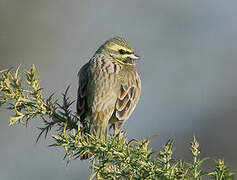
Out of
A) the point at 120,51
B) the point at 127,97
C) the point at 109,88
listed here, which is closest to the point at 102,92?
the point at 109,88

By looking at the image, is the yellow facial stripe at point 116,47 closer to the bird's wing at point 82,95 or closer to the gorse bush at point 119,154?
the bird's wing at point 82,95

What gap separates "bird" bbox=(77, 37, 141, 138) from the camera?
3.59m

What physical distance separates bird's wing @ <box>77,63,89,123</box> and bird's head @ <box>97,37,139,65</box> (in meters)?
0.35

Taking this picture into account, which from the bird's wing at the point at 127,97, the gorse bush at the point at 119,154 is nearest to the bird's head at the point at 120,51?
the bird's wing at the point at 127,97

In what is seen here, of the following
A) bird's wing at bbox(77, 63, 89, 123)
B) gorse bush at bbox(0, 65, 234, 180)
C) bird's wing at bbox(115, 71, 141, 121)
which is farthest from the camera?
bird's wing at bbox(115, 71, 141, 121)

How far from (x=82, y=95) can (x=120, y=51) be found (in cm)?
76

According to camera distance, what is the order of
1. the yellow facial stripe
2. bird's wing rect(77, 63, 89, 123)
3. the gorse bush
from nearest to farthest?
1. the gorse bush
2. bird's wing rect(77, 63, 89, 123)
3. the yellow facial stripe

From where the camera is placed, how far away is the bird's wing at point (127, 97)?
12.4ft

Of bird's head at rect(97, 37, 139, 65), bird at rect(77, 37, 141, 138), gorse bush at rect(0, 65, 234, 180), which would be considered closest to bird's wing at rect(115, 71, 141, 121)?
bird at rect(77, 37, 141, 138)

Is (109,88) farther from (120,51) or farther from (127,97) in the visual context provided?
(120,51)

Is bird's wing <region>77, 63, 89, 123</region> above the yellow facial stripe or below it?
below

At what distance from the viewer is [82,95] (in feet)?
12.2

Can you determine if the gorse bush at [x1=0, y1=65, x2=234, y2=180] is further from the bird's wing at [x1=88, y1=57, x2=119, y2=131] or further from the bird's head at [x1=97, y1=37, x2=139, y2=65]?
the bird's head at [x1=97, y1=37, x2=139, y2=65]

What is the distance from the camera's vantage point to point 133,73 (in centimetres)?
418
